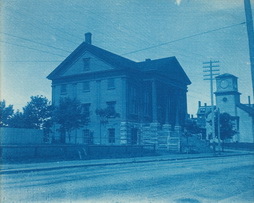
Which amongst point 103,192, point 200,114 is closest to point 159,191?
point 103,192

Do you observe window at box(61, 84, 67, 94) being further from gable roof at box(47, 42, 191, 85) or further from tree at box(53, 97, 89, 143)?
tree at box(53, 97, 89, 143)

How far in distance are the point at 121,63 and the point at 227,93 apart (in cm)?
3897

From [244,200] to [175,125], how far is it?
39.2 metres

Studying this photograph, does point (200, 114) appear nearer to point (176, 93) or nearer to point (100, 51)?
point (176, 93)

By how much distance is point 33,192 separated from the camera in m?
8.62

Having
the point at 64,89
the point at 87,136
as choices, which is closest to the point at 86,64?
the point at 64,89

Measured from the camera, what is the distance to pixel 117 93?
3838cm

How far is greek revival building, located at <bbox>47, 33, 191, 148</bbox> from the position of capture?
38125 mm

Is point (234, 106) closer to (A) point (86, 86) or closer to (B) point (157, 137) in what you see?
(B) point (157, 137)

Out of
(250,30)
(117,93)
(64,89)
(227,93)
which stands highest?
(227,93)

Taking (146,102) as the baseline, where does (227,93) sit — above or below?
above

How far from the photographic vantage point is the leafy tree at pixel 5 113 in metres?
35.1

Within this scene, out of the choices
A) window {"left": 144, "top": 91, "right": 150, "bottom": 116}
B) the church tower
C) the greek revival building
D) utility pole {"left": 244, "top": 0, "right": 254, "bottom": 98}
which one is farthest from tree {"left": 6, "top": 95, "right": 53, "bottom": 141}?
the church tower

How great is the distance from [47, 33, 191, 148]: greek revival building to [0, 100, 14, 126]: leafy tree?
6754 mm
